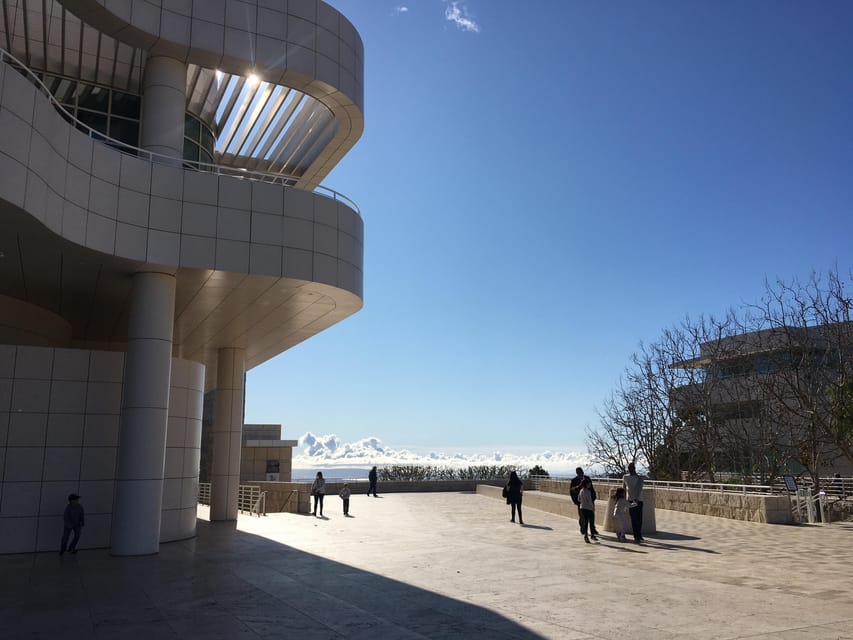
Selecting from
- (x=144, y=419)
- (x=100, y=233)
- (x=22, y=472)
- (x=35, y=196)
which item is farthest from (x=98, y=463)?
(x=35, y=196)

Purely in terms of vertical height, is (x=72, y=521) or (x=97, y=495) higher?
(x=97, y=495)

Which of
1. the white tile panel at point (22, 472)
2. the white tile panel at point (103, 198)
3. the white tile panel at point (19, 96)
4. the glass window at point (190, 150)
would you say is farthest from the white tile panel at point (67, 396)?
the glass window at point (190, 150)

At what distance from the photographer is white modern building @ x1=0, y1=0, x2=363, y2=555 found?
551 inches

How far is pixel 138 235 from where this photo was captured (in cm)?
1466

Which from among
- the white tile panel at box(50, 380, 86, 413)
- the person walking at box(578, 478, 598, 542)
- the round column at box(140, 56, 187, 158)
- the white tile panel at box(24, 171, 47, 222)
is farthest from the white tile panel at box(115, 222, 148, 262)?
the person walking at box(578, 478, 598, 542)


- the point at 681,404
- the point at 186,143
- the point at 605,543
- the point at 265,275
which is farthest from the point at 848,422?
the point at 186,143

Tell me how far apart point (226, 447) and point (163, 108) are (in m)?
11.9

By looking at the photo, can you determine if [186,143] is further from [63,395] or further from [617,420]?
[617,420]

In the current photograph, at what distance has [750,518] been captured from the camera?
19.8 metres

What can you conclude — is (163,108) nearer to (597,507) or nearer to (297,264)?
(297,264)

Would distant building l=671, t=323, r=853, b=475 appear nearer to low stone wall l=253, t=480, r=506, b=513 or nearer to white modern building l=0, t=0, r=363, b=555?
low stone wall l=253, t=480, r=506, b=513

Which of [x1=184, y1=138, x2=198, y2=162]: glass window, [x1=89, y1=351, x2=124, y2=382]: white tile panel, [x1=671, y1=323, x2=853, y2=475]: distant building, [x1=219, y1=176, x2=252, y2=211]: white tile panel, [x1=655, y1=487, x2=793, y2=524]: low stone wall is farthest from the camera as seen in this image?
[x1=671, y1=323, x2=853, y2=475]: distant building

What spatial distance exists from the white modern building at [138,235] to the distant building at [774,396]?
19864 millimetres

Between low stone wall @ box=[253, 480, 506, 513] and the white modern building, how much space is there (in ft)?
28.7
